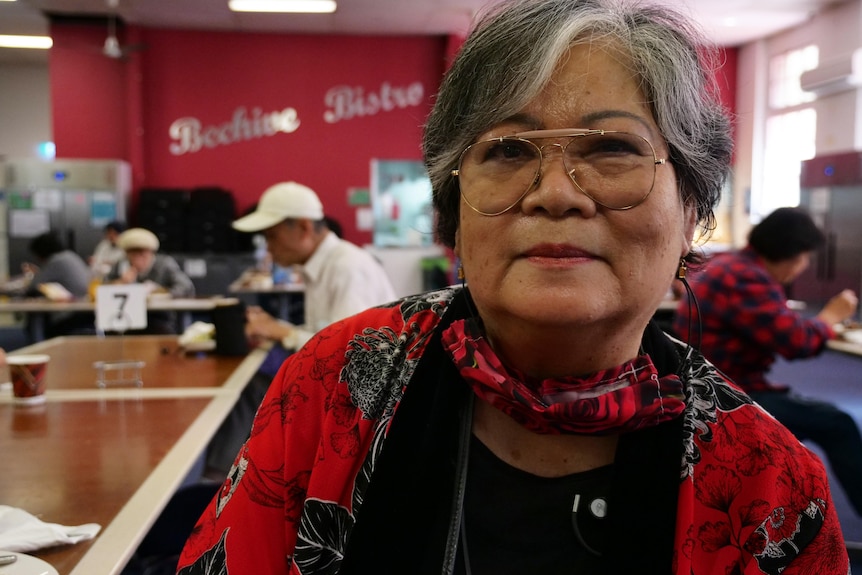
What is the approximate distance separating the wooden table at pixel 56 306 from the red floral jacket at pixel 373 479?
4.14 m

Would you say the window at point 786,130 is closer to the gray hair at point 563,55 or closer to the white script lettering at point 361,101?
the white script lettering at point 361,101

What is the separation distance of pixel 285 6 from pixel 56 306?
184 inches

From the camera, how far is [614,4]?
101cm

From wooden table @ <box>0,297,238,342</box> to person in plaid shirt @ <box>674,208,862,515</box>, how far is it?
3410 millimetres

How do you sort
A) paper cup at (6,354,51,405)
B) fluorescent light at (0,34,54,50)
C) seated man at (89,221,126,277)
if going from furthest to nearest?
1. seated man at (89,221,126,277)
2. fluorescent light at (0,34,54,50)
3. paper cup at (6,354,51,405)

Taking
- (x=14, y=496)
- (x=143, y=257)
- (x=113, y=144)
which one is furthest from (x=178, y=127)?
(x=14, y=496)

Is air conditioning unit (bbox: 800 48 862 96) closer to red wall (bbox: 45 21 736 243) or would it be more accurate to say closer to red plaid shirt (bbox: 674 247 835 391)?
red wall (bbox: 45 21 736 243)

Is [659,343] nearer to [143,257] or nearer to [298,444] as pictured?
[298,444]

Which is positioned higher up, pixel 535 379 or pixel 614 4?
pixel 614 4

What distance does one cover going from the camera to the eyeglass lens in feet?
3.03

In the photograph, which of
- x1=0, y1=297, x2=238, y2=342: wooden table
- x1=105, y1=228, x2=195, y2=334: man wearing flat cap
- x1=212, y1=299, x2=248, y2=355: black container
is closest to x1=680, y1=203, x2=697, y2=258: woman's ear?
x1=212, y1=299, x2=248, y2=355: black container

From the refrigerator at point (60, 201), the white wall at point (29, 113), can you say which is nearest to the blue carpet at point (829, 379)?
the refrigerator at point (60, 201)

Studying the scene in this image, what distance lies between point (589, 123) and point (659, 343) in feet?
1.29

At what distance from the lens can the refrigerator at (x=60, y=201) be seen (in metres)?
8.30
